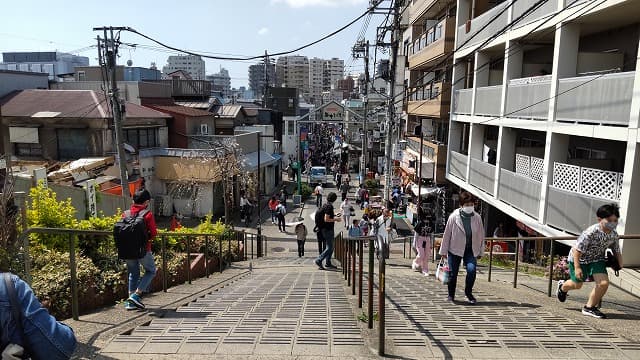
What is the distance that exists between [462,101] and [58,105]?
1842 centimetres

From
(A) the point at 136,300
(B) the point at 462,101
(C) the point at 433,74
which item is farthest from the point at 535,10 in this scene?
(C) the point at 433,74

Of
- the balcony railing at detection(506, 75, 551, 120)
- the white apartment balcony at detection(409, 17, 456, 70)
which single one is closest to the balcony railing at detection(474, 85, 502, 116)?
the balcony railing at detection(506, 75, 551, 120)

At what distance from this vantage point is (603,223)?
19.0ft

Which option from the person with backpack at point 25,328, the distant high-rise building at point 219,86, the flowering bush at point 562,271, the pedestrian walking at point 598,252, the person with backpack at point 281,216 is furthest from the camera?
the distant high-rise building at point 219,86

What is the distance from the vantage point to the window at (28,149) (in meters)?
22.2

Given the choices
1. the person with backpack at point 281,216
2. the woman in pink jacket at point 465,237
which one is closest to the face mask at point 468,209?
the woman in pink jacket at point 465,237

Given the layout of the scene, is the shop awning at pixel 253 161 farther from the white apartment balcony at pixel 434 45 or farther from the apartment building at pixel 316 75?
the apartment building at pixel 316 75

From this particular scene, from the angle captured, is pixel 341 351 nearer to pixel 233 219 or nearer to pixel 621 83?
pixel 621 83

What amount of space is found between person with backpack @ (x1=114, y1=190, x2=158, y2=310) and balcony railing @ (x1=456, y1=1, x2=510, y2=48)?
12299 millimetres

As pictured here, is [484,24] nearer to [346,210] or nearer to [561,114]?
[561,114]

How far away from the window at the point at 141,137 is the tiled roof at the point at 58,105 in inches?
32.6

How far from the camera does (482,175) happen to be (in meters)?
17.1

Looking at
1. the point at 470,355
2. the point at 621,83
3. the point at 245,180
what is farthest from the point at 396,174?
the point at 470,355

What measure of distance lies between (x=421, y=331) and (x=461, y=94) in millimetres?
16418
